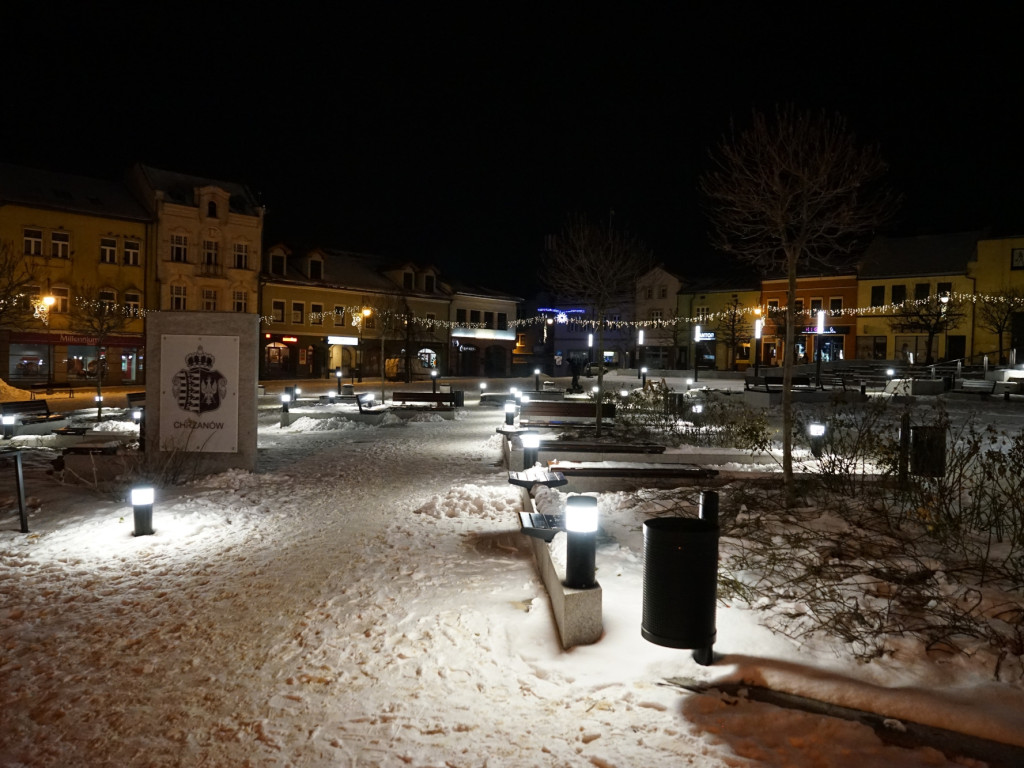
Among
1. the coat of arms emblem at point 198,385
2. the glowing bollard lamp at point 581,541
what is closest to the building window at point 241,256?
the coat of arms emblem at point 198,385

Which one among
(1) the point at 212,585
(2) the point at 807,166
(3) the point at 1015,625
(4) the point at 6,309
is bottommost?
(1) the point at 212,585

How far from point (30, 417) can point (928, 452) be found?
18.9m

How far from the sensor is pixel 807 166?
9.41 meters

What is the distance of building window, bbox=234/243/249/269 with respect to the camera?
44.7 m

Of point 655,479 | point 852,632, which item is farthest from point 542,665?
point 655,479

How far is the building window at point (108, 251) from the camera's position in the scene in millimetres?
39312

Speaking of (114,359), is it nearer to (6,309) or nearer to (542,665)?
(6,309)

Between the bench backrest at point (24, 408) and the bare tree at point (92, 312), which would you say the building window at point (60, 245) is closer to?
the bare tree at point (92, 312)

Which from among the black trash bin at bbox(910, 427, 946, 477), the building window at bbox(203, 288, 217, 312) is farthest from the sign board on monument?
the building window at bbox(203, 288, 217, 312)

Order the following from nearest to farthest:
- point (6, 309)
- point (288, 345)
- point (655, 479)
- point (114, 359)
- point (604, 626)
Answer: point (604, 626), point (655, 479), point (6, 309), point (114, 359), point (288, 345)

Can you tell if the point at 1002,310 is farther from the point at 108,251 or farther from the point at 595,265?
the point at 108,251

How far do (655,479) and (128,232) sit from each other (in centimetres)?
3992

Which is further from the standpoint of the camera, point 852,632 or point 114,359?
point 114,359

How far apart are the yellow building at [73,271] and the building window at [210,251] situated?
3375 mm
